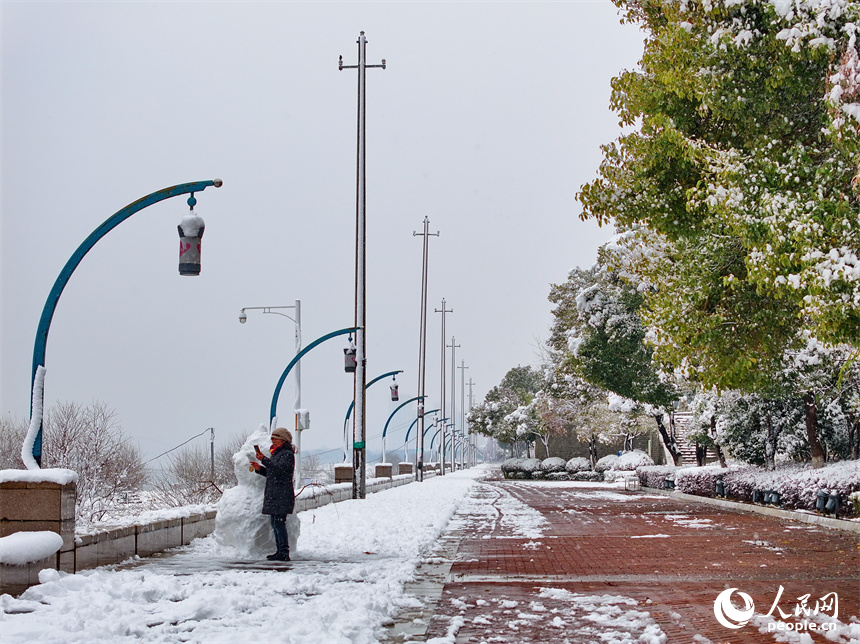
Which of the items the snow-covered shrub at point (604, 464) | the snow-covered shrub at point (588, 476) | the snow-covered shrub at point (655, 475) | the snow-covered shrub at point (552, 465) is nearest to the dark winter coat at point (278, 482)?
the snow-covered shrub at point (655, 475)

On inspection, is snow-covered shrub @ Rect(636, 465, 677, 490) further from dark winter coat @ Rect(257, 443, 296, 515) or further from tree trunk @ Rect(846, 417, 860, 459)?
dark winter coat @ Rect(257, 443, 296, 515)

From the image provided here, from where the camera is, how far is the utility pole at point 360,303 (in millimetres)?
27906

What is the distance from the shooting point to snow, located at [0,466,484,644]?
22.7 feet

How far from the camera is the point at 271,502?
11.8m

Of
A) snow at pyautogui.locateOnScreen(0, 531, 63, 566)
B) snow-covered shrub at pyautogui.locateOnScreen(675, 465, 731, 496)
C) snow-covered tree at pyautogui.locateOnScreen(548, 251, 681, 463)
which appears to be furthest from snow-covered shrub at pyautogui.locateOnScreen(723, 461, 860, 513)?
snow at pyautogui.locateOnScreen(0, 531, 63, 566)

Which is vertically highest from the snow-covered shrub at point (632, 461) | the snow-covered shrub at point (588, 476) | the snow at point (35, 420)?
the snow at point (35, 420)

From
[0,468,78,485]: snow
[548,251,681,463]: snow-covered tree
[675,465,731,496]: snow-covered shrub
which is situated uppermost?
[548,251,681,463]: snow-covered tree

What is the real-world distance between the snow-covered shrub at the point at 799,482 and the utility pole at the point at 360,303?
34.3 ft

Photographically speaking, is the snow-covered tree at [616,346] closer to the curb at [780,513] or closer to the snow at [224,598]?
the curb at [780,513]

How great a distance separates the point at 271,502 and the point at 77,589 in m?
3.28

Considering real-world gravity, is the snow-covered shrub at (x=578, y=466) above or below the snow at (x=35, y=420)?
below

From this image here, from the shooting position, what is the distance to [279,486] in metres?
11.8

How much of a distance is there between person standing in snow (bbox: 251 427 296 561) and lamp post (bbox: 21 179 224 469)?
2395 mm

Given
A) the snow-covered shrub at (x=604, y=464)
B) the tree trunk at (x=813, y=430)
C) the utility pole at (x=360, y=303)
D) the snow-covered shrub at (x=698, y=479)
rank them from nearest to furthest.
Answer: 1. the tree trunk at (x=813, y=430)
2. the utility pole at (x=360, y=303)
3. the snow-covered shrub at (x=698, y=479)
4. the snow-covered shrub at (x=604, y=464)
